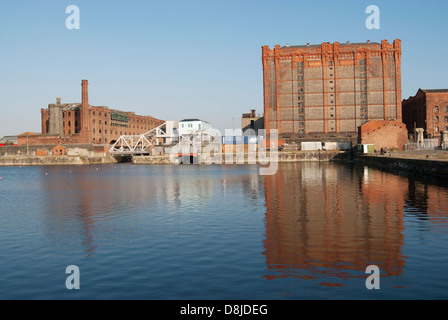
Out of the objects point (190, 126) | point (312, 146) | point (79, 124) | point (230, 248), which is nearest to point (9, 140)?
point (79, 124)

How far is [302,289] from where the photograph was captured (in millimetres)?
10734

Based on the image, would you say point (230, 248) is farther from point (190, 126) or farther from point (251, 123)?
point (251, 123)

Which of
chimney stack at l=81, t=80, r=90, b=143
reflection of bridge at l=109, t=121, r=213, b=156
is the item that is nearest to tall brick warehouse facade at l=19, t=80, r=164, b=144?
chimney stack at l=81, t=80, r=90, b=143

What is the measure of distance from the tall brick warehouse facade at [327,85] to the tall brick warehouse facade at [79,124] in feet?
183

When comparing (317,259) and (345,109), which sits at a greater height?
(345,109)

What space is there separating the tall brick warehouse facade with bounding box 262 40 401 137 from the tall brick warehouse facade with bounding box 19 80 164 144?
55.7m

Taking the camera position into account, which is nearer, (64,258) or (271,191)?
(64,258)

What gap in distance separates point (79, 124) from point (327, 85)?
255ft

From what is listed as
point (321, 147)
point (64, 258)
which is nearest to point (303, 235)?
point (64, 258)

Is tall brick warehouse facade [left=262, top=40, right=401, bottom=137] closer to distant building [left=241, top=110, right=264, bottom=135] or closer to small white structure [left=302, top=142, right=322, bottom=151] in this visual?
small white structure [left=302, top=142, right=322, bottom=151]

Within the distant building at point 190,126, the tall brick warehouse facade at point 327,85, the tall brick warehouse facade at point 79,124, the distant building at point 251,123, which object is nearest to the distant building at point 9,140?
the tall brick warehouse facade at point 79,124
